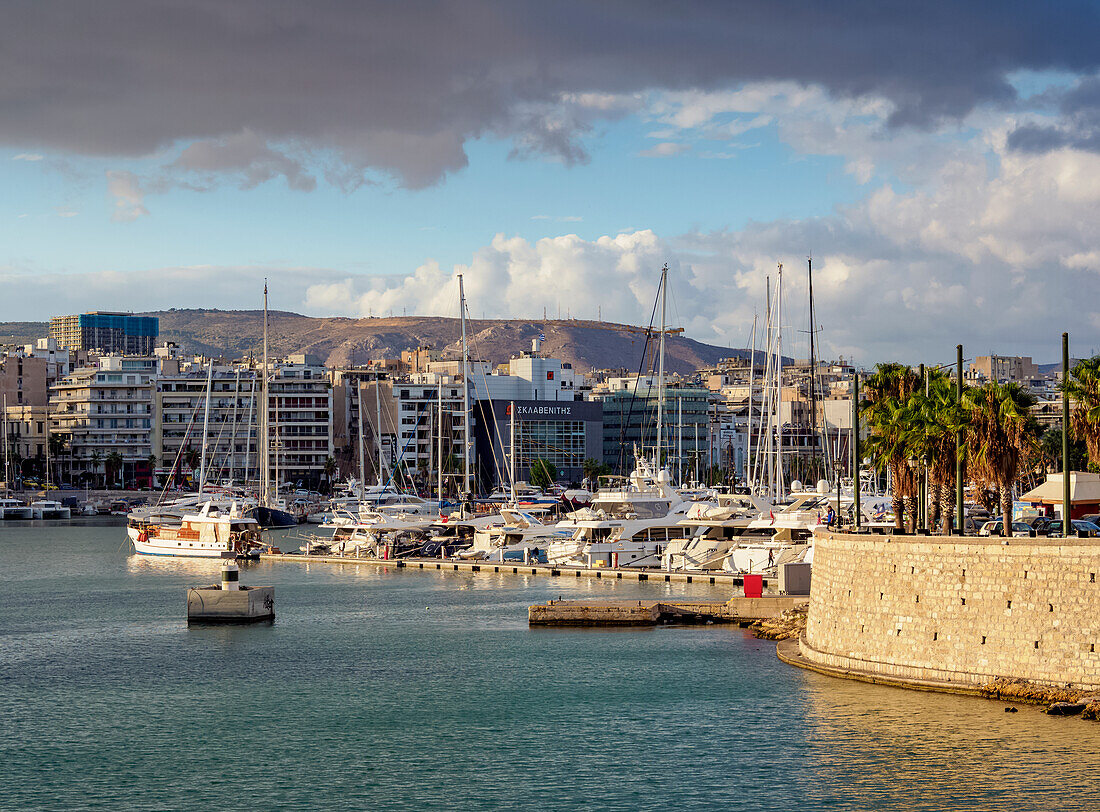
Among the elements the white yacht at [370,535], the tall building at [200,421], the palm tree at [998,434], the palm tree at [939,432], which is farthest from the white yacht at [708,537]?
the tall building at [200,421]

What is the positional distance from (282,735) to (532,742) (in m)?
7.10

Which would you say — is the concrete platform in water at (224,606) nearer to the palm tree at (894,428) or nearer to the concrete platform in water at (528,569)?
the concrete platform in water at (528,569)

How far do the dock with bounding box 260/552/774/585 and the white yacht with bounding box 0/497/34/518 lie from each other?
75.0 m

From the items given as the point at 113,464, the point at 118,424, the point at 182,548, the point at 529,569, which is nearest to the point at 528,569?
the point at 529,569

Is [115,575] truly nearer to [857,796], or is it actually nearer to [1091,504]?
[1091,504]

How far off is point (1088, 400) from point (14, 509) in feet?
467

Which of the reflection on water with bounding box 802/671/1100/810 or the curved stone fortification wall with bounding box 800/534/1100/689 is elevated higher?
the curved stone fortification wall with bounding box 800/534/1100/689

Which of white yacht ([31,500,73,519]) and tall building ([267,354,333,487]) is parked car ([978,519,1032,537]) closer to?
white yacht ([31,500,73,519])

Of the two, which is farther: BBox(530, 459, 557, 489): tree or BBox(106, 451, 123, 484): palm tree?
BBox(106, 451, 123, 484): palm tree

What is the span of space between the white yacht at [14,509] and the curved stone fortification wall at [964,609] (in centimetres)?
14204

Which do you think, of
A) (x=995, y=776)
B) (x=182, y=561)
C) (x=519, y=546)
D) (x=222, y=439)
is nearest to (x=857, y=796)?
(x=995, y=776)

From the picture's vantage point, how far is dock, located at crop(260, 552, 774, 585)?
7631 centimetres

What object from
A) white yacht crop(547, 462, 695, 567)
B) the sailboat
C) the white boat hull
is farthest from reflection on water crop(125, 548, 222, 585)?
white yacht crop(547, 462, 695, 567)

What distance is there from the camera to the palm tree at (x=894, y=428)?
51.1m
